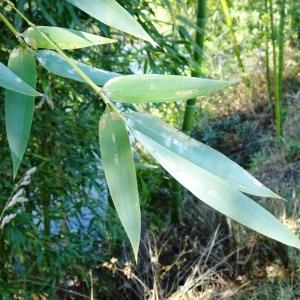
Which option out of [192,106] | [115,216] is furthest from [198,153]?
[192,106]

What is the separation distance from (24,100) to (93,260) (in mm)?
1485

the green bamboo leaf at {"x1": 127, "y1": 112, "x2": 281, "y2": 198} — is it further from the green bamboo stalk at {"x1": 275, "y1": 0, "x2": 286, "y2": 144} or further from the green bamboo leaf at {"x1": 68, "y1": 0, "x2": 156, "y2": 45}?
the green bamboo stalk at {"x1": 275, "y1": 0, "x2": 286, "y2": 144}

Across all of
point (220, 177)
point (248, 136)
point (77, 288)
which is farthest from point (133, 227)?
point (248, 136)

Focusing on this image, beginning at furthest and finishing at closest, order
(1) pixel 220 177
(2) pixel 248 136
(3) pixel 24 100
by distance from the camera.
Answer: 1. (2) pixel 248 136
2. (3) pixel 24 100
3. (1) pixel 220 177

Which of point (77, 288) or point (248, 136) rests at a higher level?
point (248, 136)

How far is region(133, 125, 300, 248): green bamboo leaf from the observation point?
0.52 meters

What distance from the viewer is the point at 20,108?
2.13ft

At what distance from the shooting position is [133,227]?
0.55 m

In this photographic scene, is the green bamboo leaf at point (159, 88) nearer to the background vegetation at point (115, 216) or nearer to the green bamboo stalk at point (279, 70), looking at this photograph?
the background vegetation at point (115, 216)

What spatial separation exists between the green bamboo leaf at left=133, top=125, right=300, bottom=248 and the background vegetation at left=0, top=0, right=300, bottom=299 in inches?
28.7

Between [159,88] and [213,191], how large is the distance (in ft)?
0.39

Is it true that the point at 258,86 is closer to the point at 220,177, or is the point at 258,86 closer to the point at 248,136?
the point at 248,136

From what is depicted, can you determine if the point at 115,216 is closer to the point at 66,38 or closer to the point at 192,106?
the point at 192,106

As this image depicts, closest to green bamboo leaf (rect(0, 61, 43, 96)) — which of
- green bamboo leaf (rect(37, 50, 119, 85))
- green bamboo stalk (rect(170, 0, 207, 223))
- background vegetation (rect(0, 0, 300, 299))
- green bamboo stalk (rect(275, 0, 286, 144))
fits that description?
green bamboo leaf (rect(37, 50, 119, 85))
